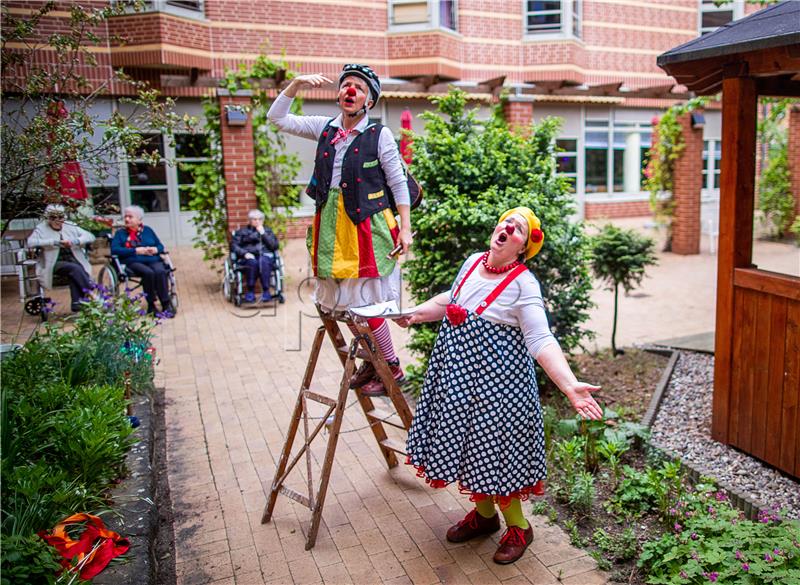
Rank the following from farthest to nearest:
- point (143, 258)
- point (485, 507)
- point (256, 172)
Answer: point (256, 172), point (143, 258), point (485, 507)

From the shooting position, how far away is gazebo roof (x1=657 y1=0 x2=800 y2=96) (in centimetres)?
376

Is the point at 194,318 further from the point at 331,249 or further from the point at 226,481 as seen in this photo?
the point at 331,249

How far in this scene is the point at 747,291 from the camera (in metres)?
4.41

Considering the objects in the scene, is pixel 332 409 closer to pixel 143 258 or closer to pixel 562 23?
pixel 143 258

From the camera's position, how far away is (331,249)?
3705mm

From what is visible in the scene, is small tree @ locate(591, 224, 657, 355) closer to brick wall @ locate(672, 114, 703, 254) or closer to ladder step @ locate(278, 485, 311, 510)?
ladder step @ locate(278, 485, 311, 510)

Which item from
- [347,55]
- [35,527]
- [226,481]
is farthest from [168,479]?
[347,55]

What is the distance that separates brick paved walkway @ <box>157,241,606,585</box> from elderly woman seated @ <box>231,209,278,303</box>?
2951mm

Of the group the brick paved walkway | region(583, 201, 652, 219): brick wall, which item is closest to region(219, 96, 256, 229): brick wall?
the brick paved walkway

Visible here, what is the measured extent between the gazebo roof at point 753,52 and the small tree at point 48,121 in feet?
10.5

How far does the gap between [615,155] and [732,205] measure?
1673 cm

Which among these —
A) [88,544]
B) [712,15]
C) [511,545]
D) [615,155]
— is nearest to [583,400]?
[511,545]

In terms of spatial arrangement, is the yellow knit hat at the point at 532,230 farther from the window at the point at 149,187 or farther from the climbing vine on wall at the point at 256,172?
the window at the point at 149,187

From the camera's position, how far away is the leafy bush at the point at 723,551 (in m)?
2.97
